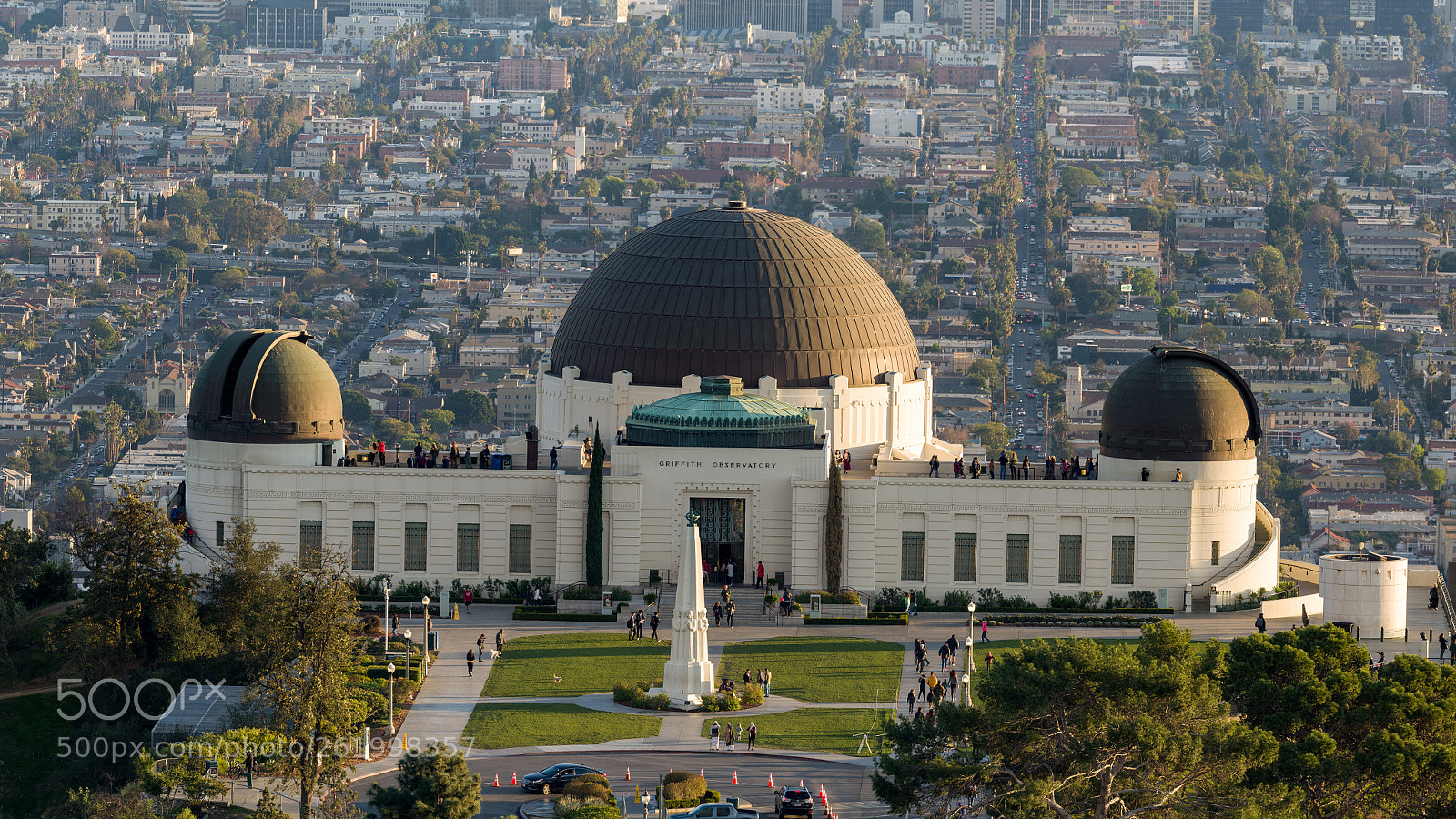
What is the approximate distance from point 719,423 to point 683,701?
18633 mm

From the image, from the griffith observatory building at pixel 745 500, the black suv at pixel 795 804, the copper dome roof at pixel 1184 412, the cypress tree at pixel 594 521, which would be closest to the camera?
the black suv at pixel 795 804

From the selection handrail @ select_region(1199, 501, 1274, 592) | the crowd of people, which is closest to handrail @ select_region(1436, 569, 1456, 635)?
handrail @ select_region(1199, 501, 1274, 592)

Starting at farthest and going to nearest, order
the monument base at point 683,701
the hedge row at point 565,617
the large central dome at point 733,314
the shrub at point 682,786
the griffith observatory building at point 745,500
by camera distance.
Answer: the large central dome at point 733,314 < the griffith observatory building at point 745,500 < the hedge row at point 565,617 < the monument base at point 683,701 < the shrub at point 682,786

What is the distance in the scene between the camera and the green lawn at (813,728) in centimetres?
8462

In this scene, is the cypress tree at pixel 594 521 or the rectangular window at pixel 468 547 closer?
the cypress tree at pixel 594 521

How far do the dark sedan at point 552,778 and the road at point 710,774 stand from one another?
32 centimetres

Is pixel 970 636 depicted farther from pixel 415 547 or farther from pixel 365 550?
pixel 365 550

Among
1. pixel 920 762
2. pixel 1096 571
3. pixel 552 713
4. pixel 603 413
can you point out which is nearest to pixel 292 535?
pixel 603 413

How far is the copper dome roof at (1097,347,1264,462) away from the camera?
106 meters

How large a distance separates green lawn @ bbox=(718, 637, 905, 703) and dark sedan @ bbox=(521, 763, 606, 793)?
12.4 m

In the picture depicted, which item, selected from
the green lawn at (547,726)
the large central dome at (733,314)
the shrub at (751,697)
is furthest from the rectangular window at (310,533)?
the shrub at (751,697)

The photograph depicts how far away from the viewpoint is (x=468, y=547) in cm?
10638

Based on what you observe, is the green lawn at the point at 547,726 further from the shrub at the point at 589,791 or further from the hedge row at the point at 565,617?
the hedge row at the point at 565,617

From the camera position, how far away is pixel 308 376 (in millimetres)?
108062
